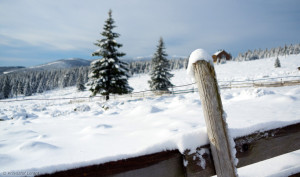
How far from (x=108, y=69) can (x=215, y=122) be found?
56.3 feet

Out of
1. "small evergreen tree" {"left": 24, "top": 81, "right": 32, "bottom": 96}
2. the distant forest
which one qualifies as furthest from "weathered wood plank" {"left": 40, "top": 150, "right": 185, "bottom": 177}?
"small evergreen tree" {"left": 24, "top": 81, "right": 32, "bottom": 96}

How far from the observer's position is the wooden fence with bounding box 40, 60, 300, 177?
3.76 ft

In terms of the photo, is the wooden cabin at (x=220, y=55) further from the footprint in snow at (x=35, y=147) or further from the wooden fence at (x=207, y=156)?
the wooden fence at (x=207, y=156)

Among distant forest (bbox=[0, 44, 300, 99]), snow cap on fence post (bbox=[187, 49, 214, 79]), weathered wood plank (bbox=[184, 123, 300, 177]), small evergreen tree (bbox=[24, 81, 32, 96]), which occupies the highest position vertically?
distant forest (bbox=[0, 44, 300, 99])

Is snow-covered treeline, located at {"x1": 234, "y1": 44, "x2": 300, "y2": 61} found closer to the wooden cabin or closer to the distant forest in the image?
the distant forest

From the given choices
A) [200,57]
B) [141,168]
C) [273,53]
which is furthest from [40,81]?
[273,53]

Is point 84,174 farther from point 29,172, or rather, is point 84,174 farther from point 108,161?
point 29,172

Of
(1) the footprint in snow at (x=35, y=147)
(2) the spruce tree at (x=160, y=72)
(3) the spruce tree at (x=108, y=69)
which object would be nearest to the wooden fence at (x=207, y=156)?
(1) the footprint in snow at (x=35, y=147)

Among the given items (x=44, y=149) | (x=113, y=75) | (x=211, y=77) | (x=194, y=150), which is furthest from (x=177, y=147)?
(x=113, y=75)

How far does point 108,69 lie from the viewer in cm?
1752

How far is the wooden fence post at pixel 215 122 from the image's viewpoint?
1.30m

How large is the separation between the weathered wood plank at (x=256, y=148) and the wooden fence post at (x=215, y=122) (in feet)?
0.27

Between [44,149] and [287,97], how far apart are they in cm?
828

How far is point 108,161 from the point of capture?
3.58 ft
